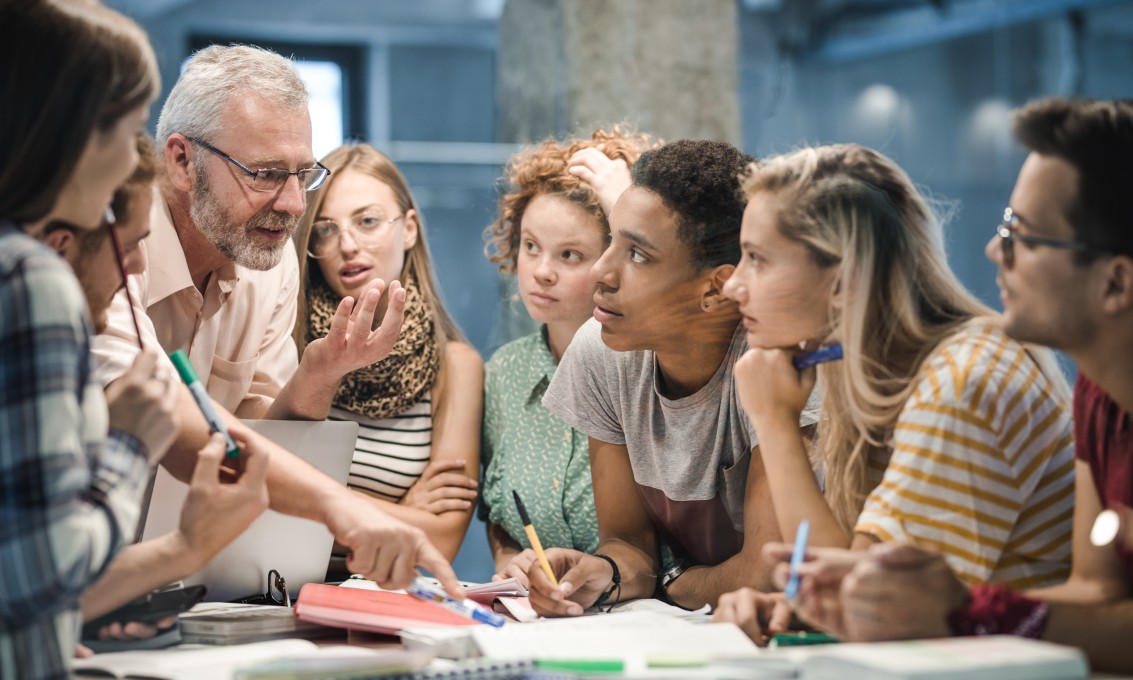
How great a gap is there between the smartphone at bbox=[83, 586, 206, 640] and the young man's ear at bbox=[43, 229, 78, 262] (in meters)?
0.51

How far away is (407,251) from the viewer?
2.97 metres

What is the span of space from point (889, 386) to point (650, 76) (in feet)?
7.64

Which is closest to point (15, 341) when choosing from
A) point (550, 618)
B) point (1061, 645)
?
point (550, 618)

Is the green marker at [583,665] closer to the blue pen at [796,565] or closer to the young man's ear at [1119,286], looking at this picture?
the blue pen at [796,565]

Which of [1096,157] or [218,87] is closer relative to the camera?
[1096,157]

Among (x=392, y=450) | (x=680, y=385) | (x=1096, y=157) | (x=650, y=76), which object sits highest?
(x=650, y=76)

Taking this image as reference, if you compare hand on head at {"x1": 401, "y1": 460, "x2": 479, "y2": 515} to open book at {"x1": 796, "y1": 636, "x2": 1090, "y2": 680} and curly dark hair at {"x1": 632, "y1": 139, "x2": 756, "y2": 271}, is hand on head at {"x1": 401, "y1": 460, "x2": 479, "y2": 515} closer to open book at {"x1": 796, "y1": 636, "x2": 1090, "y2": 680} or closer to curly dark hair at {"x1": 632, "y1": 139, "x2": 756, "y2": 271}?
curly dark hair at {"x1": 632, "y1": 139, "x2": 756, "y2": 271}

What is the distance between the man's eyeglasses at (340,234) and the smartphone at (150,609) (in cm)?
122

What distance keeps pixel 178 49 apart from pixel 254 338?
2.54 metres

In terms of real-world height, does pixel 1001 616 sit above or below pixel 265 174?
below

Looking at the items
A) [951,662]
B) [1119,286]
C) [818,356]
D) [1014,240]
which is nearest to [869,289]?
[818,356]

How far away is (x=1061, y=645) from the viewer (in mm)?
1432

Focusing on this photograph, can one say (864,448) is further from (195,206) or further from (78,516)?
(195,206)

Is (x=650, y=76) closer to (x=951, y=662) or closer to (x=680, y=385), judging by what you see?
(x=680, y=385)
